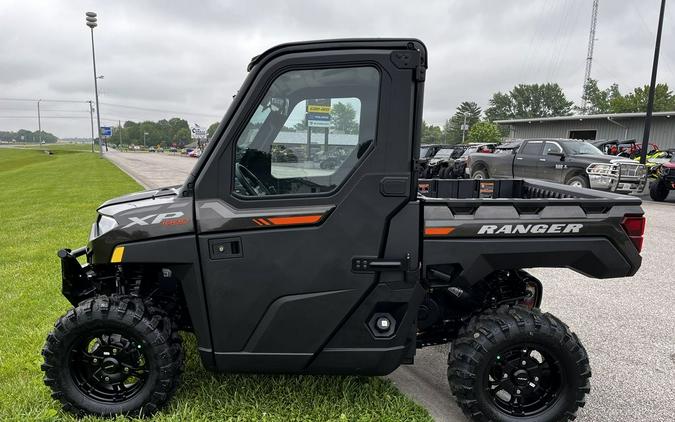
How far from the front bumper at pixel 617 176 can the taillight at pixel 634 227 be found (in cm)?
1122

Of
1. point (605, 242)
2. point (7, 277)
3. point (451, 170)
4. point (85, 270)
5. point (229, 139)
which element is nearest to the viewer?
point (229, 139)

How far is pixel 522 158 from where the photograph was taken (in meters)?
14.7

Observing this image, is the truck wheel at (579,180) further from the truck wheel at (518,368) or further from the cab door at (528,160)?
Result: the truck wheel at (518,368)

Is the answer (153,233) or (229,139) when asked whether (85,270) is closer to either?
(153,233)

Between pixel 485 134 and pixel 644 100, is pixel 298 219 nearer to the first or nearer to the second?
pixel 485 134

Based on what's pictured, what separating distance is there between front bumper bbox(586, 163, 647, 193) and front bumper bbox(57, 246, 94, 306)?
1301 cm

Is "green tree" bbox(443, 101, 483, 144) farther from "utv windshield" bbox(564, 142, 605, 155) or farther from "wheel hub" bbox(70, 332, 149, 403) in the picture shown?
"wheel hub" bbox(70, 332, 149, 403)

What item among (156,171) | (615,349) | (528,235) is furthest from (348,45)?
(156,171)

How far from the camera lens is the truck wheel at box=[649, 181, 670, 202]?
13.9 meters

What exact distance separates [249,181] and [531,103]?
4627 inches

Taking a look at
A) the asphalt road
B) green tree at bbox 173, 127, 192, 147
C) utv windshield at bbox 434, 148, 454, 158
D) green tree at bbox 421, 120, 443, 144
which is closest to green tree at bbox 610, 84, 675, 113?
green tree at bbox 421, 120, 443, 144

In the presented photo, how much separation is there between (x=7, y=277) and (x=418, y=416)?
524 centimetres

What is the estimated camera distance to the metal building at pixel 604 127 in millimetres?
30547

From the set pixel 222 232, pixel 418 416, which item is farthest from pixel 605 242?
pixel 222 232
